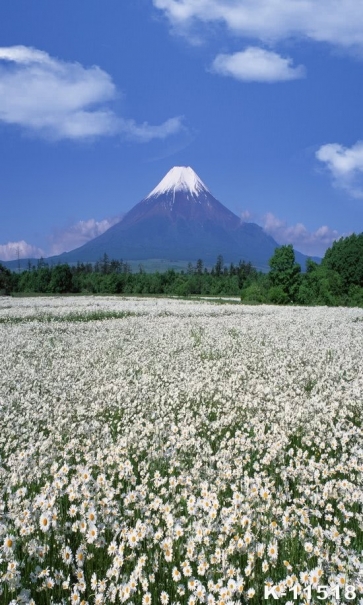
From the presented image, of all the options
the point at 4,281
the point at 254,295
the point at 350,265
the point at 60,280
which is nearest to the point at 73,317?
the point at 254,295

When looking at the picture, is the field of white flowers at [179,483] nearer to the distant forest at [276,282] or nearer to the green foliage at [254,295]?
the green foliage at [254,295]

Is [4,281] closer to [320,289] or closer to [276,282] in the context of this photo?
[276,282]

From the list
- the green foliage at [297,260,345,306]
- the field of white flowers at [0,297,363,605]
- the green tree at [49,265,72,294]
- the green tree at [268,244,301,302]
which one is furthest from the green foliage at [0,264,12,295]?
the field of white flowers at [0,297,363,605]

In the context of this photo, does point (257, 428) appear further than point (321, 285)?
No

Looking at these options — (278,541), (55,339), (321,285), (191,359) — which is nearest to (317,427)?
(278,541)

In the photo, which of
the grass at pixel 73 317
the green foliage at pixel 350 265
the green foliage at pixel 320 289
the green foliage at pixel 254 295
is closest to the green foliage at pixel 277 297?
the green foliage at pixel 254 295

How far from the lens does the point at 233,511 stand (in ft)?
13.0

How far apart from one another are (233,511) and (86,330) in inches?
714

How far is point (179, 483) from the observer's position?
181 inches

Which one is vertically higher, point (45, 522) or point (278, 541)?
point (45, 522)

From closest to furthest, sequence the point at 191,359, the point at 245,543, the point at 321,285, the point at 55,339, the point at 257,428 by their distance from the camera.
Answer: the point at 245,543
the point at 257,428
the point at 191,359
the point at 55,339
the point at 321,285

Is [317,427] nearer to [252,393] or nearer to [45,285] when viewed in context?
[252,393]

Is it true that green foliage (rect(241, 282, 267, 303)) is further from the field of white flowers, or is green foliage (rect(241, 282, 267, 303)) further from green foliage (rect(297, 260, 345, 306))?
the field of white flowers

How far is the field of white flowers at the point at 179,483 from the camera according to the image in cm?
322
